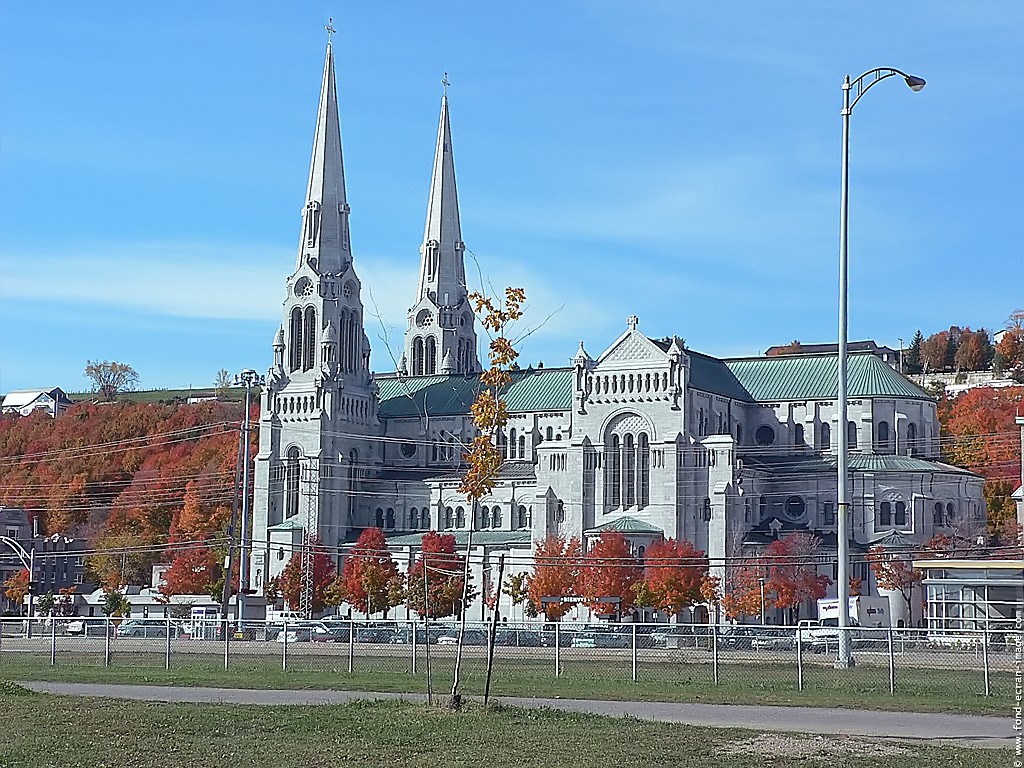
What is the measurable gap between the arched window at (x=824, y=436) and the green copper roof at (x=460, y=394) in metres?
22.7

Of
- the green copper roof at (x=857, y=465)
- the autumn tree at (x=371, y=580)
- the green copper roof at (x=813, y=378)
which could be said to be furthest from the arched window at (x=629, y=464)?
the autumn tree at (x=371, y=580)

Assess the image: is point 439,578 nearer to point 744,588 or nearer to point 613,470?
point 613,470

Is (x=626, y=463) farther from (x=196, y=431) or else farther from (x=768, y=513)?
(x=196, y=431)

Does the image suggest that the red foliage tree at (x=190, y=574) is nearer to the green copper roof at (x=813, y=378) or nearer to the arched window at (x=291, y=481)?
the arched window at (x=291, y=481)

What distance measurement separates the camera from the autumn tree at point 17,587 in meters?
132

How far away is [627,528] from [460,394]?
36033mm

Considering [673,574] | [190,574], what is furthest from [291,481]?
[673,574]

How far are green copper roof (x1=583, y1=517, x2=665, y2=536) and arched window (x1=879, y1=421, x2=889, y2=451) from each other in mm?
23981

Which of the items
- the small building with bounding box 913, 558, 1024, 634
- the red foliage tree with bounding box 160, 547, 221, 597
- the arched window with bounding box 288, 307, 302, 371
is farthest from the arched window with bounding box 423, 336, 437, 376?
the small building with bounding box 913, 558, 1024, 634

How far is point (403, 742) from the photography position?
885 inches

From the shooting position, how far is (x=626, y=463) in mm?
119375

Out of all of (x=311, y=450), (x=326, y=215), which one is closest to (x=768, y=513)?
(x=311, y=450)

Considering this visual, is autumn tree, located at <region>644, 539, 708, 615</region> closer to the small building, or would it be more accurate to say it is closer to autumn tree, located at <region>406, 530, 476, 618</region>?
autumn tree, located at <region>406, 530, 476, 618</region>

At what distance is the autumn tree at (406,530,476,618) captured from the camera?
99963 mm
